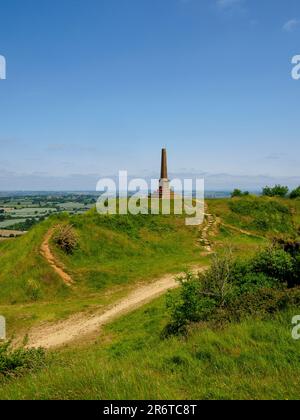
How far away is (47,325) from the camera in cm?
1641

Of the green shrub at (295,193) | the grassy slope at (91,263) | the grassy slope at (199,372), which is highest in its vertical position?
the green shrub at (295,193)

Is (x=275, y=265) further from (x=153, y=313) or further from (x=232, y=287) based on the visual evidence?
(x=153, y=313)

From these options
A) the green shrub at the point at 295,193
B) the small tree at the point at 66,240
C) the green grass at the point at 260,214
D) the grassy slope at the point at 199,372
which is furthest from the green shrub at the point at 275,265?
the green shrub at the point at 295,193

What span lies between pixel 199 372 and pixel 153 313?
34.5ft

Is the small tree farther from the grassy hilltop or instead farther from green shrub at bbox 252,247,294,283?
green shrub at bbox 252,247,294,283

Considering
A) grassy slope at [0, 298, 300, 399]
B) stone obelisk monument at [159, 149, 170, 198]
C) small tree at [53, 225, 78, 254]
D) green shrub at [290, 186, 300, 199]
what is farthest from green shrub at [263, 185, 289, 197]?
grassy slope at [0, 298, 300, 399]

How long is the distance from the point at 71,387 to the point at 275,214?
121 ft

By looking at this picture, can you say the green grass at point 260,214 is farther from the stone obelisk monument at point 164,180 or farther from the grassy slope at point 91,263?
the grassy slope at point 91,263

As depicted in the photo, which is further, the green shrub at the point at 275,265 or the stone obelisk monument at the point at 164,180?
the stone obelisk monument at the point at 164,180

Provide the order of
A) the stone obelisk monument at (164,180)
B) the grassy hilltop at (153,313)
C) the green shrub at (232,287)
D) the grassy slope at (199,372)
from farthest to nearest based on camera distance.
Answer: the stone obelisk monument at (164,180), the green shrub at (232,287), the grassy hilltop at (153,313), the grassy slope at (199,372)

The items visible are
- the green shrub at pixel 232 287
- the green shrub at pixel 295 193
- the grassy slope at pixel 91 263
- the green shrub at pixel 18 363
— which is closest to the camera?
the green shrub at pixel 18 363

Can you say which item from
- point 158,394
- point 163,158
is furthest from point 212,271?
point 163,158

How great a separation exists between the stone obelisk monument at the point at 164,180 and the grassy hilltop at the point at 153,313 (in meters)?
6.03

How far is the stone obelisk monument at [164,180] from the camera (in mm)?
38312
